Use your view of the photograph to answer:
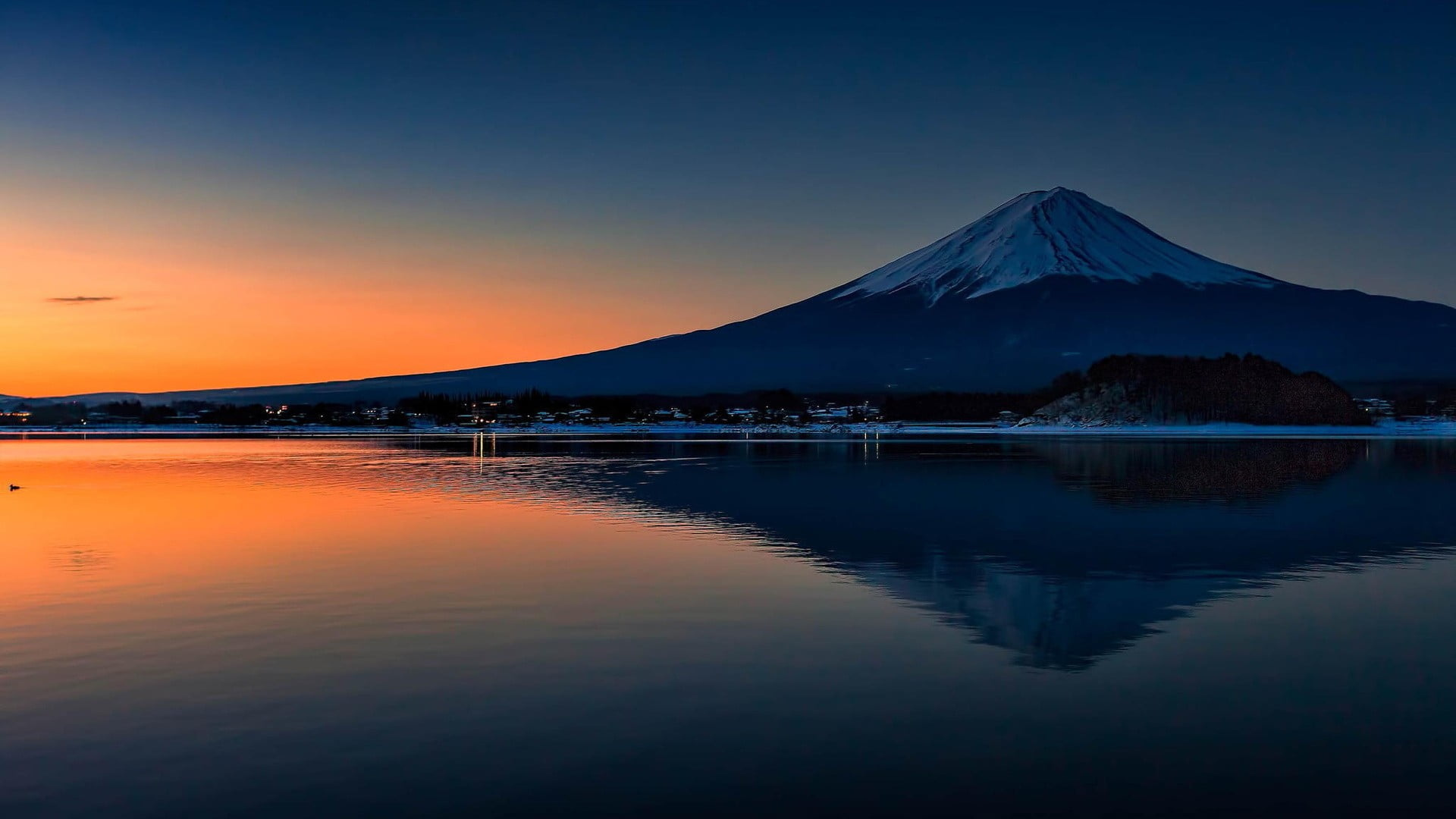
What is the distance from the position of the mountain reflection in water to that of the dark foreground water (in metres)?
0.16

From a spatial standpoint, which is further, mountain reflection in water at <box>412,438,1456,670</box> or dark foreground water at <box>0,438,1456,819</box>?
mountain reflection in water at <box>412,438,1456,670</box>

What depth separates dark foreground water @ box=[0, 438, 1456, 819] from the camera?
28.1ft

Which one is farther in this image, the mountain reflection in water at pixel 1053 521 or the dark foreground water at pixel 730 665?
the mountain reflection in water at pixel 1053 521

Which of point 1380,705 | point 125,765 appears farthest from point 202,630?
point 1380,705

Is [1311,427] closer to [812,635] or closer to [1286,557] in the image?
[1286,557]

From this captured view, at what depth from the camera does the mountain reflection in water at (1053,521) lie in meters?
16.0

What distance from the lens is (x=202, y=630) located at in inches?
568

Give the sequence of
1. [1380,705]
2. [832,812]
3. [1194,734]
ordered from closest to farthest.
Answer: [832,812] → [1194,734] → [1380,705]

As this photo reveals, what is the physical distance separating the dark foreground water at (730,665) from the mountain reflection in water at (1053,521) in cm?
16

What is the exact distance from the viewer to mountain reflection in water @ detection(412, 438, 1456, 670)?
16031mm

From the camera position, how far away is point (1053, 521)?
27375 millimetres

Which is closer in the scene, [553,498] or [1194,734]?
[1194,734]

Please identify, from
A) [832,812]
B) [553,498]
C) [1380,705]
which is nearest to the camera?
[832,812]

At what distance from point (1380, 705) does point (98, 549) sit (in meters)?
22.4
